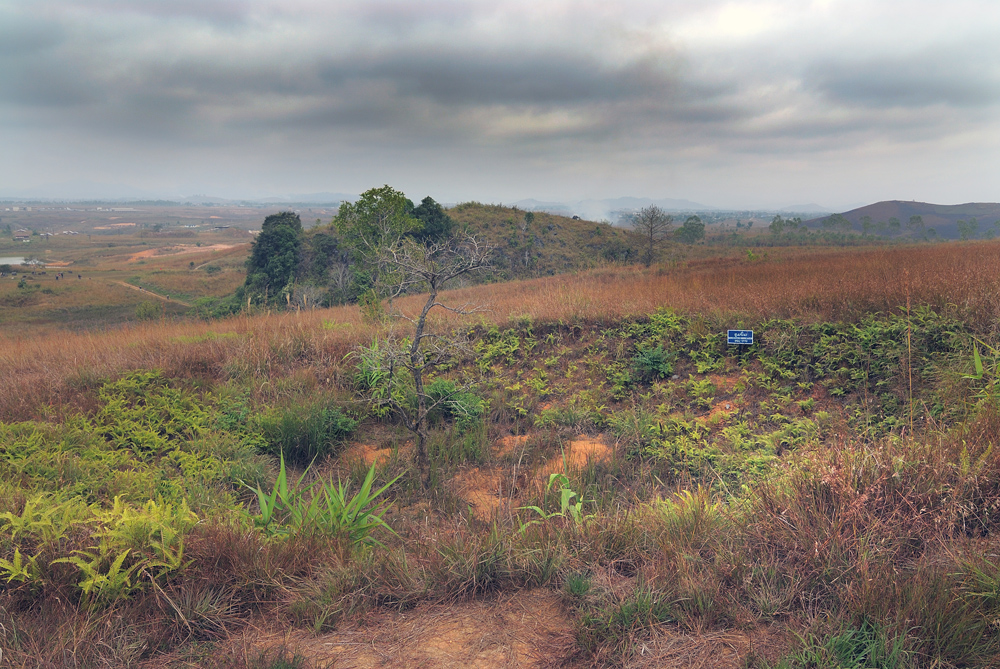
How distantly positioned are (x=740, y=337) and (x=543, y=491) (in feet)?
13.6

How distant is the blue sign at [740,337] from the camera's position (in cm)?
687

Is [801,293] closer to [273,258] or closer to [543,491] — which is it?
[543,491]

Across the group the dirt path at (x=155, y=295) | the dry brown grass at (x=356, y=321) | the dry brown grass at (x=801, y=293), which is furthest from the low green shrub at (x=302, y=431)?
the dirt path at (x=155, y=295)

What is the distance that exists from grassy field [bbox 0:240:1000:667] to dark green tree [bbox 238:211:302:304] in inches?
1353

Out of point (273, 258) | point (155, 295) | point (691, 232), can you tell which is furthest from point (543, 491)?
point (691, 232)

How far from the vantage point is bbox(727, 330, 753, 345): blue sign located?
687 cm

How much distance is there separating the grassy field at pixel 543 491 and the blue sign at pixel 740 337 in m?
0.29

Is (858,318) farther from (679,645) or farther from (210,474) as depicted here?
(210,474)

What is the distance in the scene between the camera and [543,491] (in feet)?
14.0

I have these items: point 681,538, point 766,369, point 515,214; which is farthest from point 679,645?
point 515,214

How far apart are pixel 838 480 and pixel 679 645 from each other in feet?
4.63

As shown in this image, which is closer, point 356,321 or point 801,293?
point 801,293

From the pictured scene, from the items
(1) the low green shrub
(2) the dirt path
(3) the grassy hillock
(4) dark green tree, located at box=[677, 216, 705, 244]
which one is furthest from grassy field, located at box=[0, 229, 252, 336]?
(4) dark green tree, located at box=[677, 216, 705, 244]

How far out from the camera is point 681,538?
110 inches
